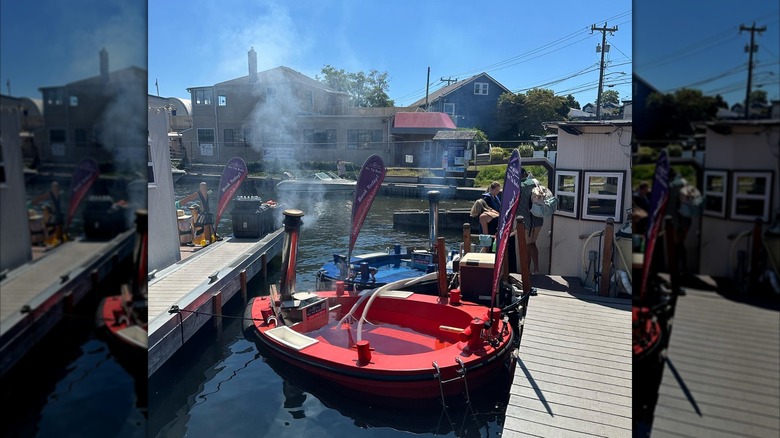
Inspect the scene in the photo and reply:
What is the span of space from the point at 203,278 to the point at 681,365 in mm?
11913

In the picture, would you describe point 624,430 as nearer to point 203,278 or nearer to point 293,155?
point 203,278

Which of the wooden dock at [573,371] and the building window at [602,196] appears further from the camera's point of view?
the building window at [602,196]

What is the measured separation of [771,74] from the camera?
2.71 ft

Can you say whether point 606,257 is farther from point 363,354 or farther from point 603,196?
point 363,354

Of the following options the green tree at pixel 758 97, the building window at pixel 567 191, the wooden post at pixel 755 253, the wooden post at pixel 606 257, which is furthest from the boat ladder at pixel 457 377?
the green tree at pixel 758 97

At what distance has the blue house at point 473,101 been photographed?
4634 cm

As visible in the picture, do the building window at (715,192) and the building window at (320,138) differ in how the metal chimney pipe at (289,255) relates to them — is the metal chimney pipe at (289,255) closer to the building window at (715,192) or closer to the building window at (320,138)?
the building window at (715,192)

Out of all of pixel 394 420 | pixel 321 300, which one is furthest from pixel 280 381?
pixel 394 420

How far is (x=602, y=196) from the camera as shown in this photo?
30.7ft

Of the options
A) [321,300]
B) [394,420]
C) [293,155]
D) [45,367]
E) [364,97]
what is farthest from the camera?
[364,97]

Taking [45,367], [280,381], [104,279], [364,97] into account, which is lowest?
[280,381]

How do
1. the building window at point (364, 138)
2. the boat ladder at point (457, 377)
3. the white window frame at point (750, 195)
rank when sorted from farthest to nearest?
the building window at point (364, 138)
the boat ladder at point (457, 377)
the white window frame at point (750, 195)

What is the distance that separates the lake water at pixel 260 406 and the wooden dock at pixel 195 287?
567mm

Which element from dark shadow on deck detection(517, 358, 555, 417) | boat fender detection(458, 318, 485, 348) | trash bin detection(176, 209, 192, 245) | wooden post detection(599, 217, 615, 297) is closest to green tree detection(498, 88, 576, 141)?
trash bin detection(176, 209, 192, 245)
